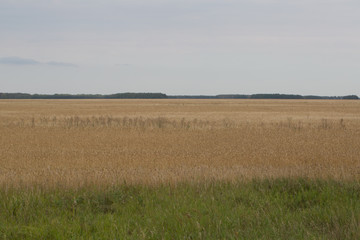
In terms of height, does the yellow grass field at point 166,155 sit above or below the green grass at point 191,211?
below

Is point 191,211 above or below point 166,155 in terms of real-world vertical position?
above

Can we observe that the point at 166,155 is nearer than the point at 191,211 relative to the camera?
No

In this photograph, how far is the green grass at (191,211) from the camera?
19.8ft

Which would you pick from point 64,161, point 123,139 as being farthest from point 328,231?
point 123,139

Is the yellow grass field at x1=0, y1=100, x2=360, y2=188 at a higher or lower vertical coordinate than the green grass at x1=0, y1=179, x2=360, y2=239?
lower

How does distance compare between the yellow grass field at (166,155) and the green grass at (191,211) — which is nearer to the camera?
the green grass at (191,211)

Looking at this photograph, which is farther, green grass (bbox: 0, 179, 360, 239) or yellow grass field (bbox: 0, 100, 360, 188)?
yellow grass field (bbox: 0, 100, 360, 188)

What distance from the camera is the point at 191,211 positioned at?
22.9 feet

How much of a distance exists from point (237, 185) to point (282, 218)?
2243 millimetres

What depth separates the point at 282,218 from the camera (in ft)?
21.7

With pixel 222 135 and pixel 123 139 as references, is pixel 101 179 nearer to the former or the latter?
pixel 123 139

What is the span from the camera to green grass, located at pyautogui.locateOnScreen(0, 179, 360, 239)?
6039 mm

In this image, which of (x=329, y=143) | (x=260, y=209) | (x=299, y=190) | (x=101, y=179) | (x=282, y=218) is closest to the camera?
(x=282, y=218)

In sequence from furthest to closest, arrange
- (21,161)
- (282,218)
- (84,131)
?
(84,131)
(21,161)
(282,218)
